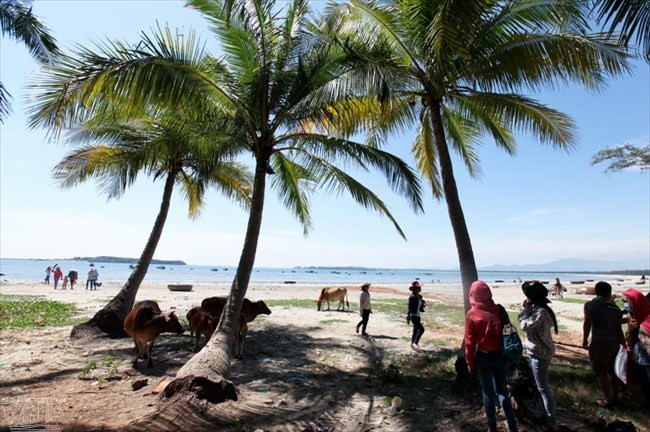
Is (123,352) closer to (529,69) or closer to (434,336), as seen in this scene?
(434,336)

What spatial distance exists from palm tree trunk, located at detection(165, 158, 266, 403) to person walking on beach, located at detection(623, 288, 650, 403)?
17.4ft

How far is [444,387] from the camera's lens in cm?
621

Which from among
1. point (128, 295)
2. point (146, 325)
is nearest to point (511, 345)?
point (146, 325)

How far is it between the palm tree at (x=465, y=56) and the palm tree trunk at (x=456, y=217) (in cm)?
2

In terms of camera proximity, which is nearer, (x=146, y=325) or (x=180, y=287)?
(x=146, y=325)

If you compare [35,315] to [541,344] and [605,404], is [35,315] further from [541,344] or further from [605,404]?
[605,404]

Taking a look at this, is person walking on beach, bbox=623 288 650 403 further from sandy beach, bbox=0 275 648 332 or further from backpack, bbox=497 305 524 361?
sandy beach, bbox=0 275 648 332

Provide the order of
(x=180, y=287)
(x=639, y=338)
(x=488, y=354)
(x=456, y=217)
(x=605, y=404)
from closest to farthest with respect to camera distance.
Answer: (x=488, y=354) → (x=639, y=338) → (x=605, y=404) → (x=456, y=217) → (x=180, y=287)

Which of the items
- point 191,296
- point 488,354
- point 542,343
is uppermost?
point 542,343

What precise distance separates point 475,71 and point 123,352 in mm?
9320

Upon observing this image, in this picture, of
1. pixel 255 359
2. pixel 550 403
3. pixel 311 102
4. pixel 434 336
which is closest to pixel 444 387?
pixel 550 403

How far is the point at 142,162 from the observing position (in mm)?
8945

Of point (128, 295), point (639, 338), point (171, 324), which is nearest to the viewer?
point (639, 338)

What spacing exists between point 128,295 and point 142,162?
4.16 metres
